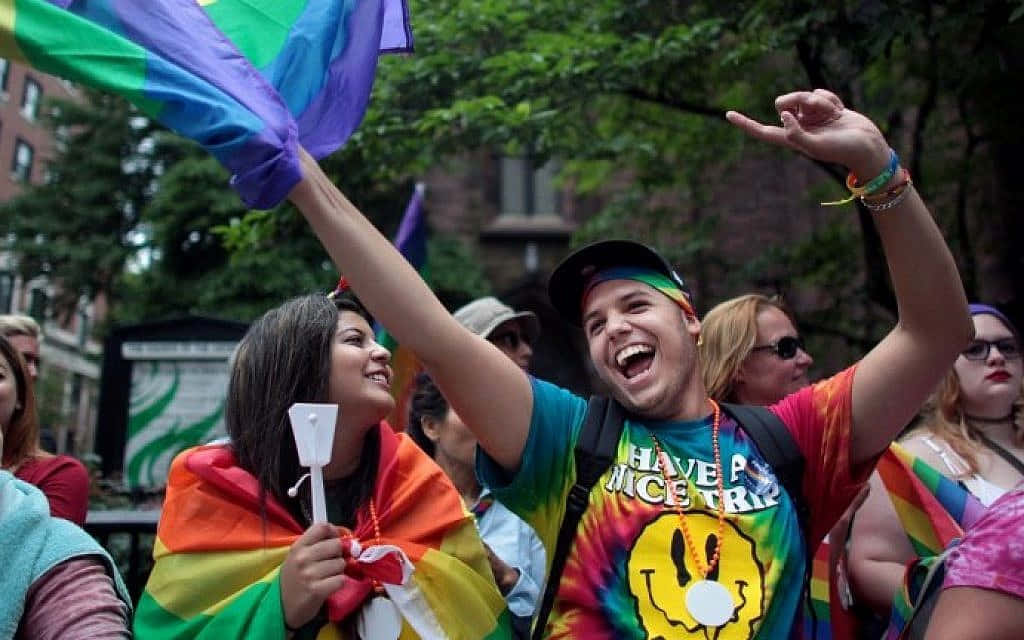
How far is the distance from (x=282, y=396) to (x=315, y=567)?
0.60 m

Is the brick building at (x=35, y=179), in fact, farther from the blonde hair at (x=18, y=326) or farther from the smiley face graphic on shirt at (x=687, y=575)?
the smiley face graphic on shirt at (x=687, y=575)

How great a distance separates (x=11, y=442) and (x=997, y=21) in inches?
215

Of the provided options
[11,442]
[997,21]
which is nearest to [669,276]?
[11,442]

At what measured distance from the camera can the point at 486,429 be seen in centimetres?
208

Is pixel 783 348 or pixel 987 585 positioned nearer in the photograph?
pixel 987 585

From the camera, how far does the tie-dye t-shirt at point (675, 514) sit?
2.03 metres

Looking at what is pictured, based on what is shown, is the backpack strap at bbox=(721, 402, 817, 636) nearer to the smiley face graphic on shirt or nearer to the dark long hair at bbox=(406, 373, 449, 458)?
the smiley face graphic on shirt

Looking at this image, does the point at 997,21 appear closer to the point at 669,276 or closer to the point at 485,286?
the point at 669,276

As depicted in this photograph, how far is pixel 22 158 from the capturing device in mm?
41688

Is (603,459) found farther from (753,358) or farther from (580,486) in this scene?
(753,358)

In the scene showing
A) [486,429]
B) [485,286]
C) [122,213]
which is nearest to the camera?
[486,429]

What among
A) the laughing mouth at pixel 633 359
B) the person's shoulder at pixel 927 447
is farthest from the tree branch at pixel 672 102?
the laughing mouth at pixel 633 359

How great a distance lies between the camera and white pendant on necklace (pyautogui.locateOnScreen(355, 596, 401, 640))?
223 cm

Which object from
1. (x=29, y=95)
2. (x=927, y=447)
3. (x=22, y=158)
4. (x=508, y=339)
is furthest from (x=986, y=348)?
(x=29, y=95)
